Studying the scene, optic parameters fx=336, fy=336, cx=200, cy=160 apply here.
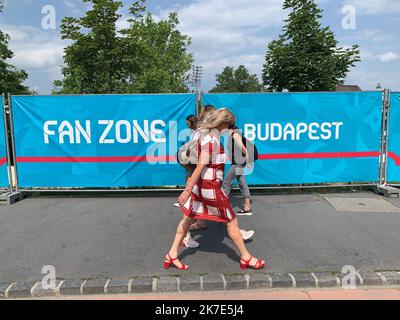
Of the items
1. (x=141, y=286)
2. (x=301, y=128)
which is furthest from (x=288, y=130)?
(x=141, y=286)

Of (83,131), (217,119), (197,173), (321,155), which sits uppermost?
(217,119)

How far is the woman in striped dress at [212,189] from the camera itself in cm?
344

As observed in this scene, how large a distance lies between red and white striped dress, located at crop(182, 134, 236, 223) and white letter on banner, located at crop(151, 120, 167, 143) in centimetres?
287

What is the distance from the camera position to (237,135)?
4.74 meters

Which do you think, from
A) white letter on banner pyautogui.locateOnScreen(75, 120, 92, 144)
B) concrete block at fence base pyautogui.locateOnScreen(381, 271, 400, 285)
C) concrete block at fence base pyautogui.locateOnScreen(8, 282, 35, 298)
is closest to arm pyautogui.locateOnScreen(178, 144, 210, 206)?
concrete block at fence base pyautogui.locateOnScreen(8, 282, 35, 298)

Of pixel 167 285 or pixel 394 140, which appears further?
pixel 394 140

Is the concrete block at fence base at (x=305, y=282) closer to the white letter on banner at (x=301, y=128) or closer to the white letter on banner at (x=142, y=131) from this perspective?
the white letter on banner at (x=301, y=128)

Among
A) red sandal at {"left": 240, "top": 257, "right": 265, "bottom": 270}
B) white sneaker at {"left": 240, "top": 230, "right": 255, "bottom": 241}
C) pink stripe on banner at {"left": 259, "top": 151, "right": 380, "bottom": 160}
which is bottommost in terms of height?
red sandal at {"left": 240, "top": 257, "right": 265, "bottom": 270}

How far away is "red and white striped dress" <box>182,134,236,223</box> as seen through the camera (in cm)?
348

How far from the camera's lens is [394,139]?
6441mm

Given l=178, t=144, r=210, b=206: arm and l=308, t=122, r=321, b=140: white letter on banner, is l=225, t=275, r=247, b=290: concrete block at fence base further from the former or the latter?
l=308, t=122, r=321, b=140: white letter on banner

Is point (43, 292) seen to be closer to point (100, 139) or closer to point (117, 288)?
point (117, 288)

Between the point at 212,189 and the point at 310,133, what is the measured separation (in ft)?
11.6
